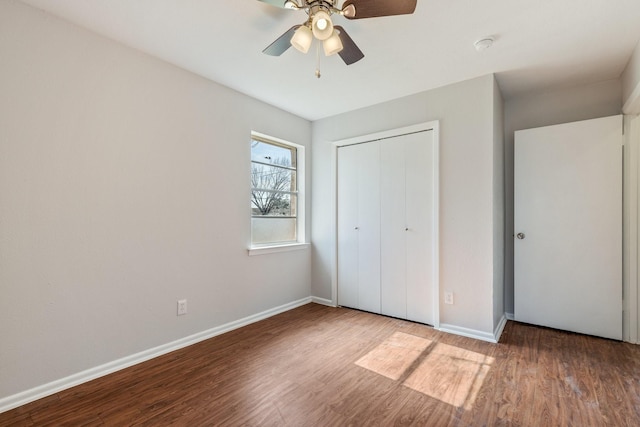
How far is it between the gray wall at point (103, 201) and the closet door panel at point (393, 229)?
164cm

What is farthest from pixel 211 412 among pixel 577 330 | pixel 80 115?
pixel 577 330

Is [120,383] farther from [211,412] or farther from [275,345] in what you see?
[275,345]

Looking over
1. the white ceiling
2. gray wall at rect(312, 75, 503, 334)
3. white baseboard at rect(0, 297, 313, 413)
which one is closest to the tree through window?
the white ceiling

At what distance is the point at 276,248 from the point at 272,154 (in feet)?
3.79

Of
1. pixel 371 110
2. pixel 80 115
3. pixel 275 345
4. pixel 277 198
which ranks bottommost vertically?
pixel 275 345

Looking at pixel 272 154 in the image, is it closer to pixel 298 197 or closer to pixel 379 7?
pixel 298 197

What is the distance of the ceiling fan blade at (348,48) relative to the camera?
175 centimetres

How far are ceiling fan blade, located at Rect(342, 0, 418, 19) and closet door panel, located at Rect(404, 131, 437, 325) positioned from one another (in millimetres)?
1769

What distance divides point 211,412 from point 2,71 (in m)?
2.39

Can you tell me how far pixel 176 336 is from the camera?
2.62 m

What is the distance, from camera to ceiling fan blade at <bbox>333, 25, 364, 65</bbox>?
5.74 ft

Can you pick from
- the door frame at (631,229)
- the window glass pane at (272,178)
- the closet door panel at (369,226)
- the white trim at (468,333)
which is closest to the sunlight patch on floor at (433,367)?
the white trim at (468,333)

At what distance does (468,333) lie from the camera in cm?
288

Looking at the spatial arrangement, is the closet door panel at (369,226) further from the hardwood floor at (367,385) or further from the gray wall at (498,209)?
the gray wall at (498,209)
